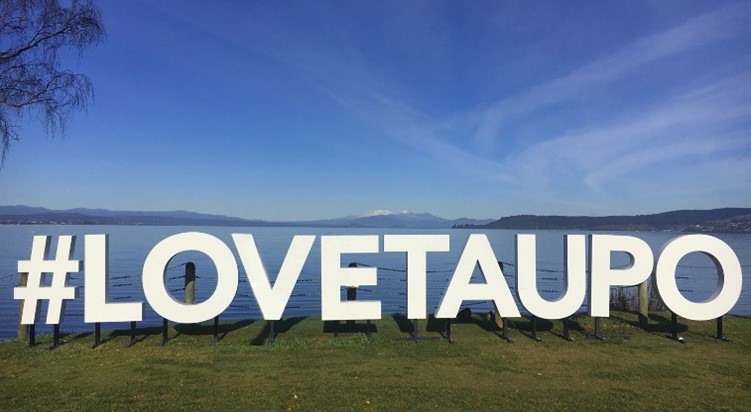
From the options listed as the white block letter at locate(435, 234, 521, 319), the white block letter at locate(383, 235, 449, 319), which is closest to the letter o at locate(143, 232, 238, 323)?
the white block letter at locate(383, 235, 449, 319)

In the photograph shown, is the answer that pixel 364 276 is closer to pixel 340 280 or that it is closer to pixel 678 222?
pixel 340 280

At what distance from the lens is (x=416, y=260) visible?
12.4 meters

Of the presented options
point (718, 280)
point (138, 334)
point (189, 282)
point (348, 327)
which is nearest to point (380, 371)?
point (348, 327)

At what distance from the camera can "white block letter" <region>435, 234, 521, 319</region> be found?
39.8 feet

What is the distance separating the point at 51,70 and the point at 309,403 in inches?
424

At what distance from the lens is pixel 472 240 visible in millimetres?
12250

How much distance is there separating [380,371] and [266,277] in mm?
3882

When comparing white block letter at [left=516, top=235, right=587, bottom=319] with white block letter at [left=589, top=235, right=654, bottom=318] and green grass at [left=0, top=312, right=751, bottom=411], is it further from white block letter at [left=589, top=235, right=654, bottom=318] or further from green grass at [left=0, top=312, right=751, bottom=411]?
green grass at [left=0, top=312, right=751, bottom=411]

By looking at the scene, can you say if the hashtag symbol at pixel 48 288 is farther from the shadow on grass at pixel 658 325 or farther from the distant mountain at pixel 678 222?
the distant mountain at pixel 678 222

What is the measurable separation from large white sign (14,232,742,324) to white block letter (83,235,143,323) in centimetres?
2

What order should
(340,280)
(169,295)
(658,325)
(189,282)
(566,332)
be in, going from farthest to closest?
(658,325) → (189,282) → (566,332) → (340,280) → (169,295)

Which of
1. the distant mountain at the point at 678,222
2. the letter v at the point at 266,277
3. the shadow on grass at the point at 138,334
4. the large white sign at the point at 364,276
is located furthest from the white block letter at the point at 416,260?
the distant mountain at the point at 678,222

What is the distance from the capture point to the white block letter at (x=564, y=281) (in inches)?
483

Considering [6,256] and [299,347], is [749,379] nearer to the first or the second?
[299,347]
